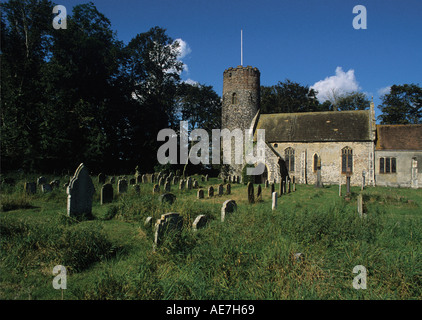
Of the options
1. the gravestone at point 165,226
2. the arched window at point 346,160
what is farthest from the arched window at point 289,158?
the gravestone at point 165,226

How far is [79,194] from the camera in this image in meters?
8.41

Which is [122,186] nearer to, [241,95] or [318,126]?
[241,95]

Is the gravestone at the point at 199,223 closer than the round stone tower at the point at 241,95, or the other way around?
the gravestone at the point at 199,223

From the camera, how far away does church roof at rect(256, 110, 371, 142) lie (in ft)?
81.9

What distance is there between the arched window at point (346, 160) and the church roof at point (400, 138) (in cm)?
217

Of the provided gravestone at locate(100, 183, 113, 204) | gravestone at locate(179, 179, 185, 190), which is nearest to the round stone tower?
gravestone at locate(179, 179, 185, 190)

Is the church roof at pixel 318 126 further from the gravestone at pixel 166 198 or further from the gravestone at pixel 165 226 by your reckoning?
the gravestone at pixel 165 226

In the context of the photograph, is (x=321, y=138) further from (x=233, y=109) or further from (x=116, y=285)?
(x=116, y=285)

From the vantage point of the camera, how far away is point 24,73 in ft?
73.5

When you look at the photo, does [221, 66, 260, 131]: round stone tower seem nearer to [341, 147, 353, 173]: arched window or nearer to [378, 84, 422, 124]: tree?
[341, 147, 353, 173]: arched window

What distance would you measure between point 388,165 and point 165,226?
2413 cm
